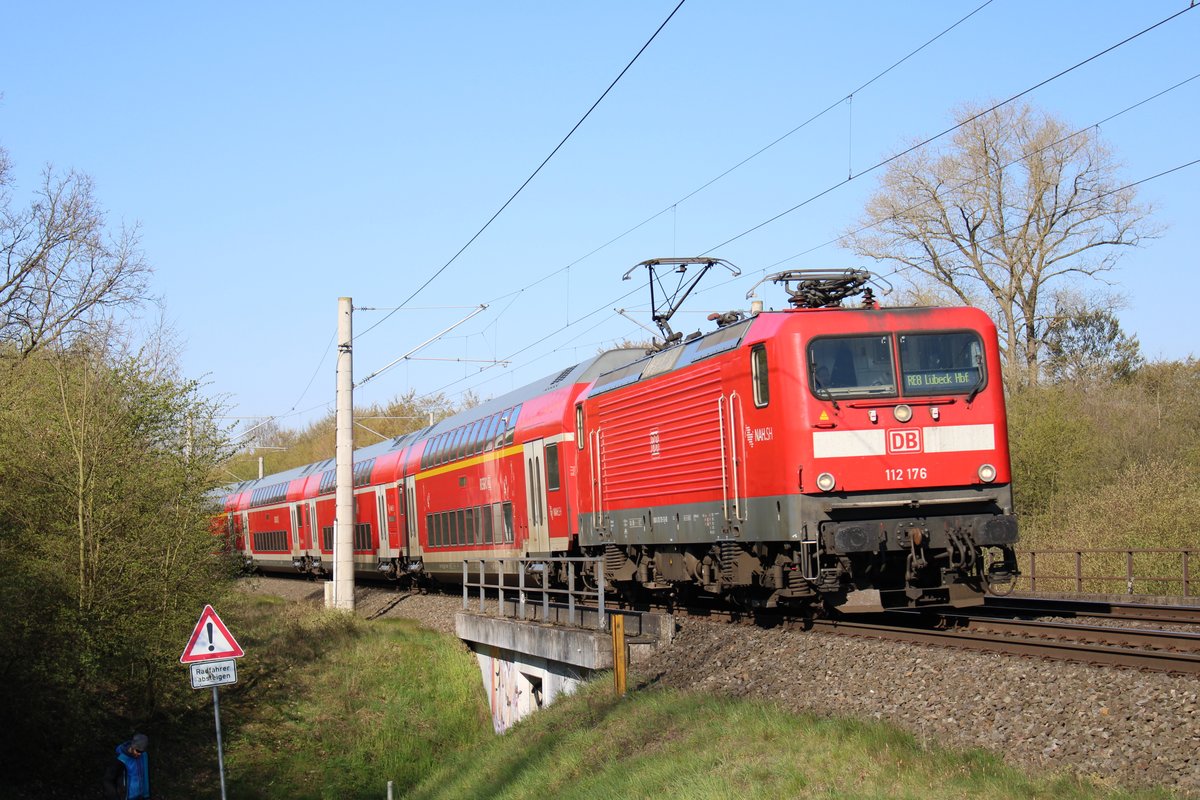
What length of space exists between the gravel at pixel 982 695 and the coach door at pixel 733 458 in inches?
56.7

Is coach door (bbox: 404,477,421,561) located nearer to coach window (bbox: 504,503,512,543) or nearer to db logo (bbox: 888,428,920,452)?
coach window (bbox: 504,503,512,543)

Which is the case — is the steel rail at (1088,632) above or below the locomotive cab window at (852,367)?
below

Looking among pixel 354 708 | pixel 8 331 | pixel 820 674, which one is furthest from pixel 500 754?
pixel 8 331

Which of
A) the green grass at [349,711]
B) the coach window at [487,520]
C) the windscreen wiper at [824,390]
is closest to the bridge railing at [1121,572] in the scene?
the windscreen wiper at [824,390]

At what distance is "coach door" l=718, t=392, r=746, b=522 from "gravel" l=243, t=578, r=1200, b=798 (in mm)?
1440

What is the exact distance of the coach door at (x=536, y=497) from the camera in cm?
2136

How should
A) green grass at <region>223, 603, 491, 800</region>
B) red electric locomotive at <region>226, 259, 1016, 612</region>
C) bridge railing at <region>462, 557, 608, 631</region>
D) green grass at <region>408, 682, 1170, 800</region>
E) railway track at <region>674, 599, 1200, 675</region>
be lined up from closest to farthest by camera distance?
1. green grass at <region>408, 682, 1170, 800</region>
2. railway track at <region>674, 599, 1200, 675</region>
3. red electric locomotive at <region>226, 259, 1016, 612</region>
4. bridge railing at <region>462, 557, 608, 631</region>
5. green grass at <region>223, 603, 491, 800</region>

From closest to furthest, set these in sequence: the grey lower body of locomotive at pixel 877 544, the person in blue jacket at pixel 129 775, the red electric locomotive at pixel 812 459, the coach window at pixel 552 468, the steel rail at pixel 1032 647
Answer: the steel rail at pixel 1032 647
the grey lower body of locomotive at pixel 877 544
the red electric locomotive at pixel 812 459
the person in blue jacket at pixel 129 775
the coach window at pixel 552 468

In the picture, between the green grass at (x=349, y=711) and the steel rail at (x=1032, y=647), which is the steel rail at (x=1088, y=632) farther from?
the green grass at (x=349, y=711)

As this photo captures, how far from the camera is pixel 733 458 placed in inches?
554

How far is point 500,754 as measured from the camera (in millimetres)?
15805

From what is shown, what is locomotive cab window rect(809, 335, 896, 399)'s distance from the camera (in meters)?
12.9

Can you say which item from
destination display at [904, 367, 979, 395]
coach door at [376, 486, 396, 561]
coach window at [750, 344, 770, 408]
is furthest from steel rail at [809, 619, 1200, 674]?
coach door at [376, 486, 396, 561]

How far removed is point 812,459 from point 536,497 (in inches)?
388
